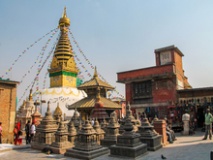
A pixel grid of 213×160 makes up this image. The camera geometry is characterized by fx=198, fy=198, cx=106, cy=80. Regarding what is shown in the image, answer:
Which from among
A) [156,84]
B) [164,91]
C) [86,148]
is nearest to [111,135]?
[86,148]

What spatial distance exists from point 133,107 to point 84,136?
1583 centimetres

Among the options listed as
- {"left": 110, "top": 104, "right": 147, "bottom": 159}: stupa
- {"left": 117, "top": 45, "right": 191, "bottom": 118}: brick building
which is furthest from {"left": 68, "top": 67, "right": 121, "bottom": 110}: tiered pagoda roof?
{"left": 110, "top": 104, "right": 147, "bottom": 159}: stupa

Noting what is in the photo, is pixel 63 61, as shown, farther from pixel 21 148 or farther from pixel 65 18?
pixel 21 148

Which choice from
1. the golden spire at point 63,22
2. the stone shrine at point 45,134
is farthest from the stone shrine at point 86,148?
the golden spire at point 63,22

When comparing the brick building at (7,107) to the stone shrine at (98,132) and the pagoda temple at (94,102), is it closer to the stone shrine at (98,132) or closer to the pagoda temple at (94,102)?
the pagoda temple at (94,102)

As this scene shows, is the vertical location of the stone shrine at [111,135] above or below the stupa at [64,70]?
below

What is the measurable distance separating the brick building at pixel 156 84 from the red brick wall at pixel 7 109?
45.3 ft

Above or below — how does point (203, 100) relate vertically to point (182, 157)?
above

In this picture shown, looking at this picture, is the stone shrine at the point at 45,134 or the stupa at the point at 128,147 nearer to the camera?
the stupa at the point at 128,147

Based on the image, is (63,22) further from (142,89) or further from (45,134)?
(45,134)

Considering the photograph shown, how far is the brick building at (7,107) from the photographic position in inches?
563

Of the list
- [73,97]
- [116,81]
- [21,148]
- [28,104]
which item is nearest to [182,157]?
[21,148]

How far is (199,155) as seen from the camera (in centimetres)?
789

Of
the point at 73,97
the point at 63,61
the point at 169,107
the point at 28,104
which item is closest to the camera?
the point at 169,107
